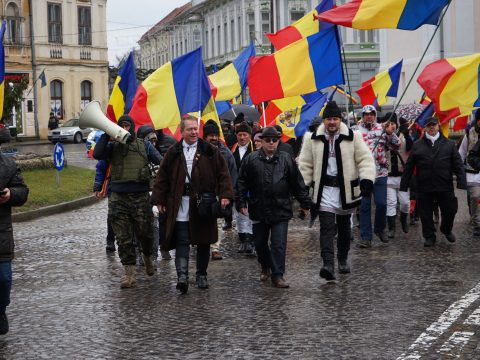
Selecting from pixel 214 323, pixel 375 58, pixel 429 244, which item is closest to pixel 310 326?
pixel 214 323

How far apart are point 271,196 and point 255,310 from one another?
1.61 m

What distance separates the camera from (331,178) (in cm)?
1034

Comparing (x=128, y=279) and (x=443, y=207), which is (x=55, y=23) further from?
(x=128, y=279)

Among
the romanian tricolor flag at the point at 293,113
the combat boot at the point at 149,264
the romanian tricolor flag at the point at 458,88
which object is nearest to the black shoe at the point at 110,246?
the combat boot at the point at 149,264

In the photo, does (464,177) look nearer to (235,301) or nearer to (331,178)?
(331,178)

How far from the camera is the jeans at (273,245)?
385 inches

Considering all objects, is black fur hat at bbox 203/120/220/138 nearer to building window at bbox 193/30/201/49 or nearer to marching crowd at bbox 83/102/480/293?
marching crowd at bbox 83/102/480/293

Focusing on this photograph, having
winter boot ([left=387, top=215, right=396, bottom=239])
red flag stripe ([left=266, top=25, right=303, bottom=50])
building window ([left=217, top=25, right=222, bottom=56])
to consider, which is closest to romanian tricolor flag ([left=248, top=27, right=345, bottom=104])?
winter boot ([left=387, top=215, right=396, bottom=239])

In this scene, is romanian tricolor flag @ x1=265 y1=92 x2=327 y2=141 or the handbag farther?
romanian tricolor flag @ x1=265 y1=92 x2=327 y2=141

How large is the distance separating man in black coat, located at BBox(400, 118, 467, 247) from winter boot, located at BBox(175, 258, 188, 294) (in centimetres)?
405

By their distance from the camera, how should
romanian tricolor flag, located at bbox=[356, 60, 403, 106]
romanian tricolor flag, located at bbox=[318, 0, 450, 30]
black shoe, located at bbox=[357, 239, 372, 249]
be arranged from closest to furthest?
black shoe, located at bbox=[357, 239, 372, 249] → romanian tricolor flag, located at bbox=[318, 0, 450, 30] → romanian tricolor flag, located at bbox=[356, 60, 403, 106]

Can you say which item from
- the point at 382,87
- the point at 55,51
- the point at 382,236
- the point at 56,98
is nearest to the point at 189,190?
the point at 382,236

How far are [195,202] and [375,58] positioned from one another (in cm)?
5561

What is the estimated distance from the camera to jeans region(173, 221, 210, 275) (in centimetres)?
977
